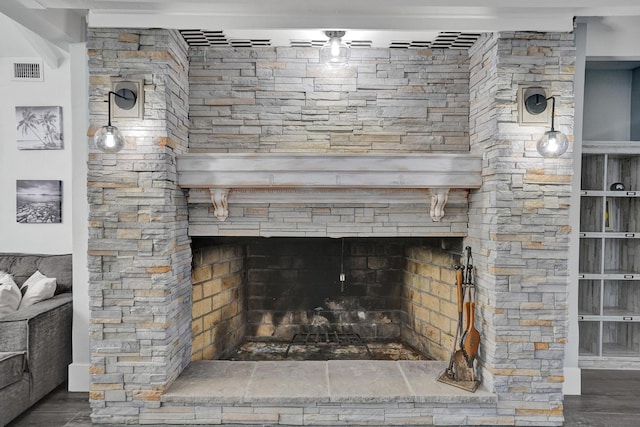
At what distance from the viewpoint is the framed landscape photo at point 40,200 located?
3.31 meters

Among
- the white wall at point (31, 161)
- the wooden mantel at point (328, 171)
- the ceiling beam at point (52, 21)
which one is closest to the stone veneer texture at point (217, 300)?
the wooden mantel at point (328, 171)

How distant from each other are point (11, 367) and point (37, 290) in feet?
2.26

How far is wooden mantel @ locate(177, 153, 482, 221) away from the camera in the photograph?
7.96ft

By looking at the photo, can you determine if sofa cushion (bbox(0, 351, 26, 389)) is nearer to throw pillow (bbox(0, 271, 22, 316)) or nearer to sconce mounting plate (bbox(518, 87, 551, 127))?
throw pillow (bbox(0, 271, 22, 316))

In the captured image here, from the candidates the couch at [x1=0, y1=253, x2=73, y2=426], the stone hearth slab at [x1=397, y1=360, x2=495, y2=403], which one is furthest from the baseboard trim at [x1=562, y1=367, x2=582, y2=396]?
the couch at [x1=0, y1=253, x2=73, y2=426]

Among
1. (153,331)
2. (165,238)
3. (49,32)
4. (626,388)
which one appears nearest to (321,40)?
(165,238)

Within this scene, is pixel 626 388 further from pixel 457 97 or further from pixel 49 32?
pixel 49 32

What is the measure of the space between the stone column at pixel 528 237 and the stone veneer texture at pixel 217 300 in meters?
1.82

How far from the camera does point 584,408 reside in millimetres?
2529

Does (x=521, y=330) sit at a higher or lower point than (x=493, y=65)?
lower

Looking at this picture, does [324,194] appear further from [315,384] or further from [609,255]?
[609,255]

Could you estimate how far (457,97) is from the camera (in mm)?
2695

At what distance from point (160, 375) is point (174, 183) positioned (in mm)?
1136

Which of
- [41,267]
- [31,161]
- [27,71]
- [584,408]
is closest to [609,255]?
[584,408]
